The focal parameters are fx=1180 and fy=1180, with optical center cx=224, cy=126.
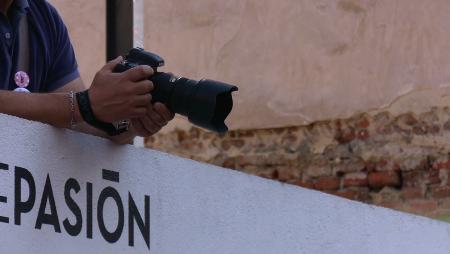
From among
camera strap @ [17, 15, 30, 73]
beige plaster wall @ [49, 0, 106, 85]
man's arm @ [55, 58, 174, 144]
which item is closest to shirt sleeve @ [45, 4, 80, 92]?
camera strap @ [17, 15, 30, 73]

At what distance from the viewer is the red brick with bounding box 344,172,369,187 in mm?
7023

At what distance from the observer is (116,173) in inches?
124

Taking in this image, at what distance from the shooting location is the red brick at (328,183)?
7078 millimetres

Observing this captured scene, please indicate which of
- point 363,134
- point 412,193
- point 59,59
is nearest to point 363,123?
point 363,134

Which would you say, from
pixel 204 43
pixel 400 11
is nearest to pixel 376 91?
pixel 400 11

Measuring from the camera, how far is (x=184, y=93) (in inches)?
115

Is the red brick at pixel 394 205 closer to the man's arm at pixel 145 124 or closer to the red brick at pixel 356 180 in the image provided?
the red brick at pixel 356 180

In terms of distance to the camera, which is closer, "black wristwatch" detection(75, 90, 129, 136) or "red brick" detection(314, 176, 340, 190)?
"black wristwatch" detection(75, 90, 129, 136)

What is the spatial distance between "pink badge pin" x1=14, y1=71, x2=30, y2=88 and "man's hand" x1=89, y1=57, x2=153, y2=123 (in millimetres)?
311

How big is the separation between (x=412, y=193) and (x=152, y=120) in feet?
13.4

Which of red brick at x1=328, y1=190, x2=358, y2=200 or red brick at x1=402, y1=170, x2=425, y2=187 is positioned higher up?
red brick at x1=402, y1=170, x2=425, y2=187

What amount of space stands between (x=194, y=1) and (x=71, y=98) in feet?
15.0

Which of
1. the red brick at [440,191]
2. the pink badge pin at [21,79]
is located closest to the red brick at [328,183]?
the red brick at [440,191]

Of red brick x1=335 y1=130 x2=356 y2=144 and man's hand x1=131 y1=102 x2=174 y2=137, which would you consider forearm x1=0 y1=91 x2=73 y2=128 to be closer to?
man's hand x1=131 y1=102 x2=174 y2=137
